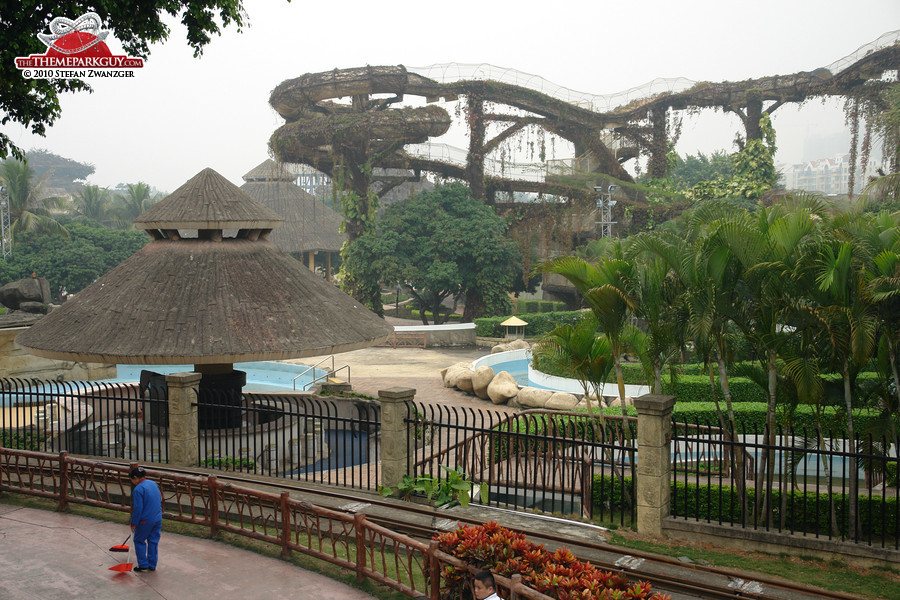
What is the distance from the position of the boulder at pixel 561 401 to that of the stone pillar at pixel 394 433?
11.0 metres

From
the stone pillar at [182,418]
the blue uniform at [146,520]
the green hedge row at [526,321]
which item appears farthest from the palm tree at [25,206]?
the blue uniform at [146,520]

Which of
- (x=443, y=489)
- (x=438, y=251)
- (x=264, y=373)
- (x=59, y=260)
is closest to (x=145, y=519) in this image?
(x=443, y=489)

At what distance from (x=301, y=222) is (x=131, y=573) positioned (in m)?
58.3

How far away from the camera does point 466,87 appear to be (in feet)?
163

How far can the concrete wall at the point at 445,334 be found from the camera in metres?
43.1

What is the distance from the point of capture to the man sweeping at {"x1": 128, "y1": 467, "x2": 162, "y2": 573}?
9539 mm

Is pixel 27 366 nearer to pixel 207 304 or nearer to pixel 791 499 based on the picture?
pixel 207 304

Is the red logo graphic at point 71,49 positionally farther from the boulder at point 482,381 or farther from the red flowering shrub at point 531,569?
the boulder at point 482,381

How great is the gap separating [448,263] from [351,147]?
35.6ft

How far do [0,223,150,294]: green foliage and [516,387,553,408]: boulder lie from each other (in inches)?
1820

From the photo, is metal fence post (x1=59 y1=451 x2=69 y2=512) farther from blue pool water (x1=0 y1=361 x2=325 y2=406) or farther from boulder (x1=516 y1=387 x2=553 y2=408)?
blue pool water (x1=0 y1=361 x2=325 y2=406)

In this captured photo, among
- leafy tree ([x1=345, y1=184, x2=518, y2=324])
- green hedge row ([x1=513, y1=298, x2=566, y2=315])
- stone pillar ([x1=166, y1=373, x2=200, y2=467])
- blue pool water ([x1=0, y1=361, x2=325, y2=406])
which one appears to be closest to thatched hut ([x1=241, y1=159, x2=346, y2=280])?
leafy tree ([x1=345, y1=184, x2=518, y2=324])

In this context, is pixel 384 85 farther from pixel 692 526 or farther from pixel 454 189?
pixel 692 526

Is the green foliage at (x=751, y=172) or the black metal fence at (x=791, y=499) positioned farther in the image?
the green foliage at (x=751, y=172)
